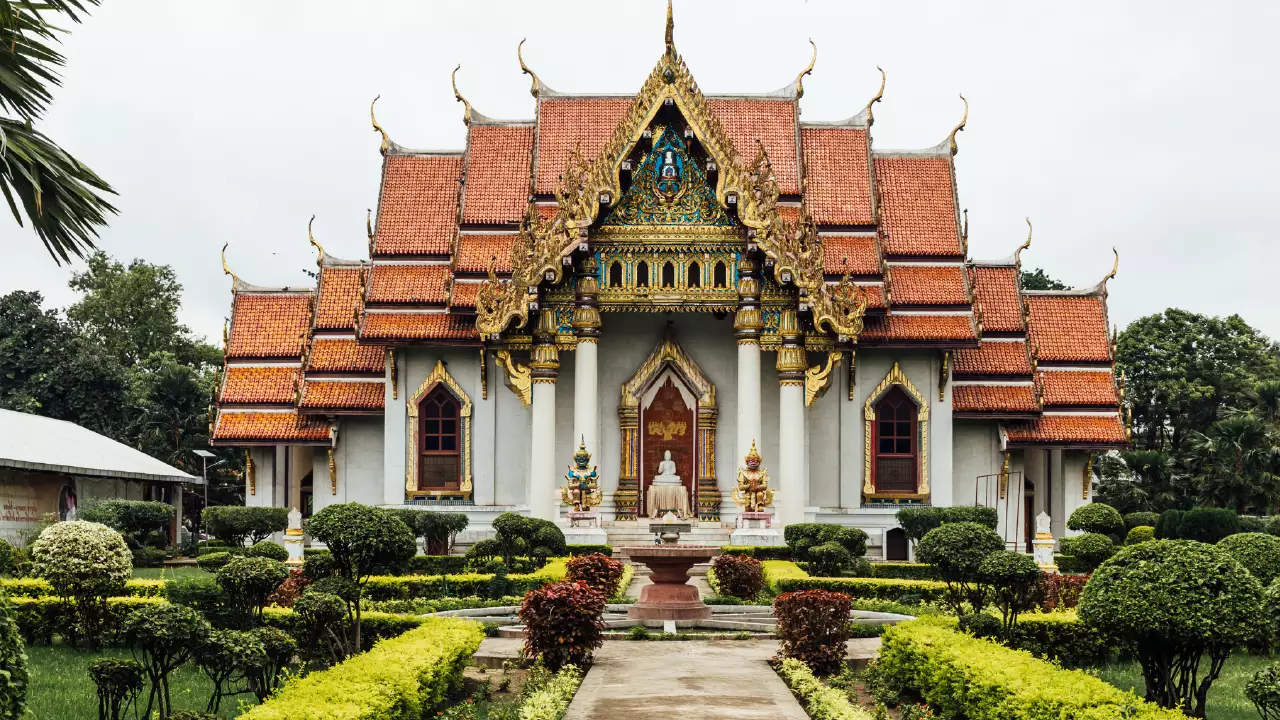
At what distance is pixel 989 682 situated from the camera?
1227cm

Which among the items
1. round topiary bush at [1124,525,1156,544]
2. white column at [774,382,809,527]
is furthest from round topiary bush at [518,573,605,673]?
round topiary bush at [1124,525,1156,544]

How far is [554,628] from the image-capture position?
15641mm

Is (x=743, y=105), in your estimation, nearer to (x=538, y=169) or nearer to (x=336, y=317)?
(x=538, y=169)

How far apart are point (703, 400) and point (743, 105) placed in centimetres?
750

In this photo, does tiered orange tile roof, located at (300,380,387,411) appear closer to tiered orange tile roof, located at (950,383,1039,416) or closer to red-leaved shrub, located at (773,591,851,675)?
tiered orange tile roof, located at (950,383,1039,416)

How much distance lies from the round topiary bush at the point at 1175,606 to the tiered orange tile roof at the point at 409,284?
2185 centimetres

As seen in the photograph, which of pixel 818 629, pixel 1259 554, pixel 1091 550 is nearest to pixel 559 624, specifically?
pixel 818 629

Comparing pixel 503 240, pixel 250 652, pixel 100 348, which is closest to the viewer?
pixel 250 652

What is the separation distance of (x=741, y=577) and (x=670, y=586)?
11.7 feet

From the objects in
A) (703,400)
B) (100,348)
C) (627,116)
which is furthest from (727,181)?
(100,348)

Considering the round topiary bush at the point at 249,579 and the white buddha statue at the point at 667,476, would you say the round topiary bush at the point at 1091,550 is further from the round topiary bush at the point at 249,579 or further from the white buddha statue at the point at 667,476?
the round topiary bush at the point at 249,579

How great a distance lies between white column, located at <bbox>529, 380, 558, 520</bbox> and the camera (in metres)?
30.8

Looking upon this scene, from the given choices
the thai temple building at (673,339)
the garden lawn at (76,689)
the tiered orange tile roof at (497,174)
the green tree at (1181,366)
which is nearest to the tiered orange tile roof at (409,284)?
the thai temple building at (673,339)

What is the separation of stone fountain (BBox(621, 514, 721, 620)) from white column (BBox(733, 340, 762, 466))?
398 inches
